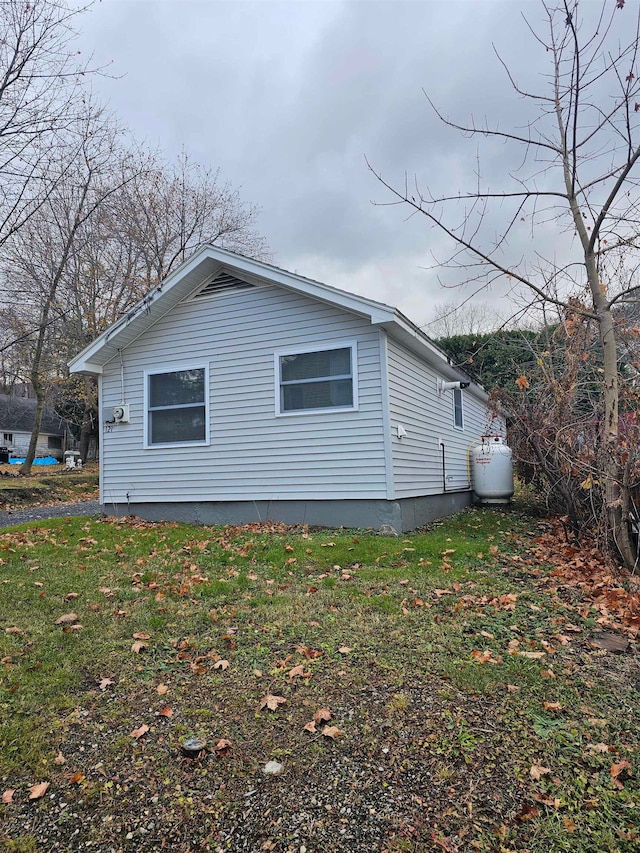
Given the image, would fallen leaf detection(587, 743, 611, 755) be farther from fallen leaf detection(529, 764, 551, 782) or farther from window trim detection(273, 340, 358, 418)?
window trim detection(273, 340, 358, 418)

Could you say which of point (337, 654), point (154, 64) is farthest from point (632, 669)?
point (154, 64)

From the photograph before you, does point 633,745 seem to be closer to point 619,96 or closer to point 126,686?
point 126,686

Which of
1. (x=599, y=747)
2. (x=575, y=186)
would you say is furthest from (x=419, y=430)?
(x=599, y=747)

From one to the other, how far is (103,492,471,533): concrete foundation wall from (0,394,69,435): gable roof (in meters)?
29.6

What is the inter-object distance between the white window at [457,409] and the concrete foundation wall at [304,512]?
8.72 ft

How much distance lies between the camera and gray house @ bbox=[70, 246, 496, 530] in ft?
26.2

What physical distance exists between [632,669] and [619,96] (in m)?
5.11

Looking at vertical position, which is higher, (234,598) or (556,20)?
(556,20)

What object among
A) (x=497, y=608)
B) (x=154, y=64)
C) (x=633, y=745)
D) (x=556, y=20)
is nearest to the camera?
(x=633, y=745)

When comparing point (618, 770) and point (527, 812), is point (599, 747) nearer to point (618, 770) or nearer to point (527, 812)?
point (618, 770)

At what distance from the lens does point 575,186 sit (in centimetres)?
582

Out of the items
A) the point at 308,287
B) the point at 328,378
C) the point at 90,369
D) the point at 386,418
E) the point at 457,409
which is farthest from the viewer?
the point at 457,409

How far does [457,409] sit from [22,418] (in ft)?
115

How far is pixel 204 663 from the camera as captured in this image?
137 inches
